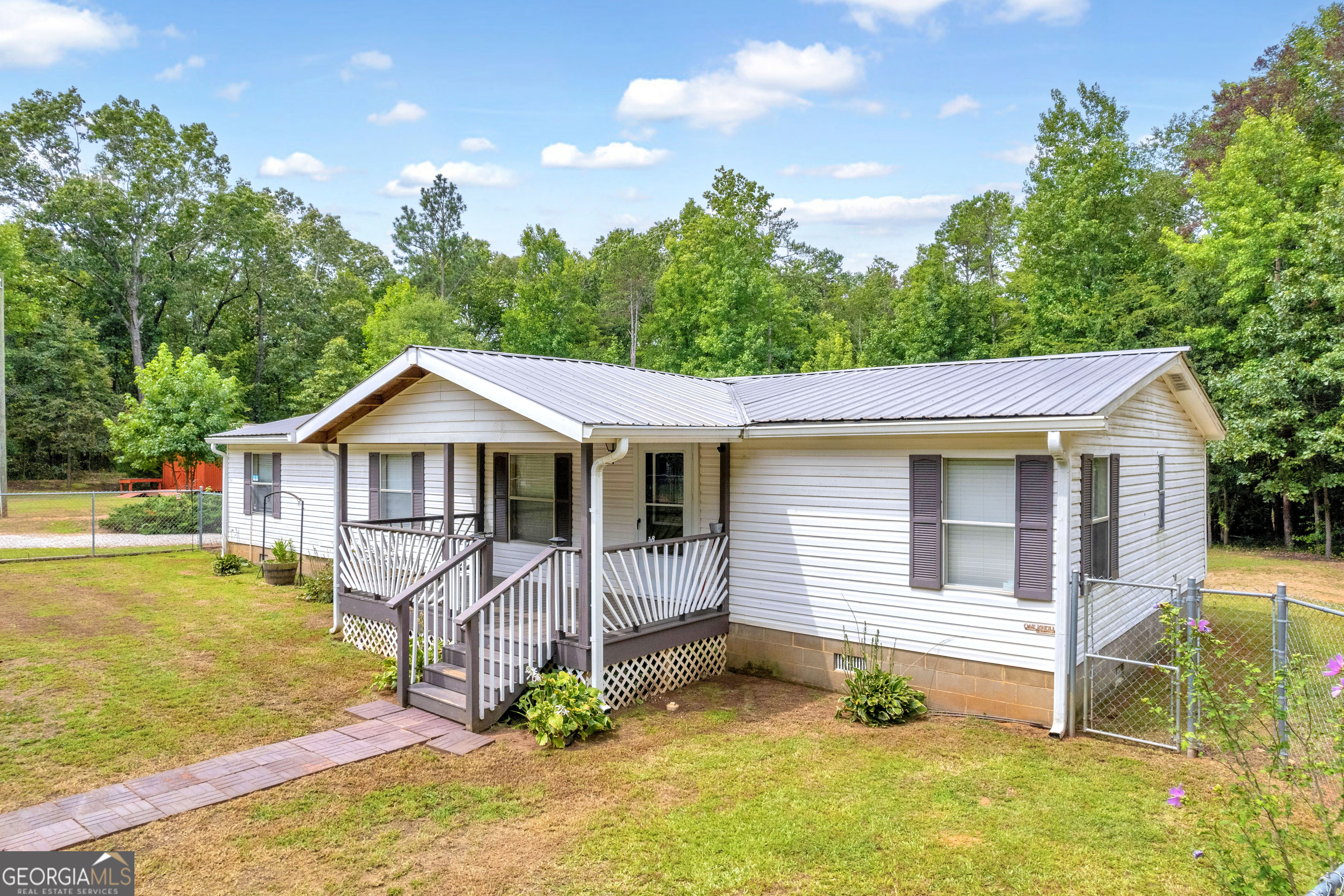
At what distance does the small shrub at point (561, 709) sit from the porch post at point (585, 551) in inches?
10.5

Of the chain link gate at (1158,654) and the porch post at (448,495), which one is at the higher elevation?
the porch post at (448,495)

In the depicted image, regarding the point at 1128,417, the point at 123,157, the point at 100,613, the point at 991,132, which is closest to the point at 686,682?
the point at 1128,417

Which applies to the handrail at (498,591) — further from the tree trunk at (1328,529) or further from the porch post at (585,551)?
the tree trunk at (1328,529)

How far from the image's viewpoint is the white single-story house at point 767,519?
6.79m

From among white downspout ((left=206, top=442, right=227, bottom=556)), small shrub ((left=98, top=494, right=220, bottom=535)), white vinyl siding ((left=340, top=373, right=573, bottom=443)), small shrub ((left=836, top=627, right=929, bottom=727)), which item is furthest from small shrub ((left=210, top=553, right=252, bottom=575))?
small shrub ((left=836, top=627, right=929, bottom=727))

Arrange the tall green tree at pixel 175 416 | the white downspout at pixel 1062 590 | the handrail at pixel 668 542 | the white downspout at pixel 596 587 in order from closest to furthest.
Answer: the white downspout at pixel 1062 590, the white downspout at pixel 596 587, the handrail at pixel 668 542, the tall green tree at pixel 175 416

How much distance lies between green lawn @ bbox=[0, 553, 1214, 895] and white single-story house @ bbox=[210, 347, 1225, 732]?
602 mm

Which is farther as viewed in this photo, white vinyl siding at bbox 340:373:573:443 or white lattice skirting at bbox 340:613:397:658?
white lattice skirting at bbox 340:613:397:658

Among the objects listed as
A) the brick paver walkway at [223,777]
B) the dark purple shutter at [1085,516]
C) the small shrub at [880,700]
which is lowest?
the brick paver walkway at [223,777]

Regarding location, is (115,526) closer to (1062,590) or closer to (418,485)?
(418,485)

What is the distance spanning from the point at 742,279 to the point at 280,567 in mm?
17603

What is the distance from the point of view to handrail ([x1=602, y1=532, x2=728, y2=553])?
7.29m

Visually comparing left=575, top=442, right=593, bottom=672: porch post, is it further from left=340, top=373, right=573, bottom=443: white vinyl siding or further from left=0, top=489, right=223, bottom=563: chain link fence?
left=0, top=489, right=223, bottom=563: chain link fence

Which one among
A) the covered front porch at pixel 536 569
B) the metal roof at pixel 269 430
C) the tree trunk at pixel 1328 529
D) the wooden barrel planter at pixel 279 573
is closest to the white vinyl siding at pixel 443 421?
the covered front porch at pixel 536 569
